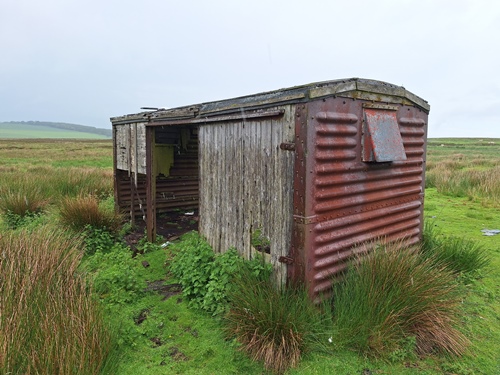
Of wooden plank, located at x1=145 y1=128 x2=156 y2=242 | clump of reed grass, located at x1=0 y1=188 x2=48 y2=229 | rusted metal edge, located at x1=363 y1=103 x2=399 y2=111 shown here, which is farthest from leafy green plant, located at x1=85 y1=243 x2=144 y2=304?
clump of reed grass, located at x1=0 y1=188 x2=48 y2=229

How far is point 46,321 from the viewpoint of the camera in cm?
335

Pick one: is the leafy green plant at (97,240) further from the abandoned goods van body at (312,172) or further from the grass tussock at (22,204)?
the grass tussock at (22,204)

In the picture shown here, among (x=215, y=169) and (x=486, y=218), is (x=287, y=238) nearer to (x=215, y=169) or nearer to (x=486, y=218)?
(x=215, y=169)

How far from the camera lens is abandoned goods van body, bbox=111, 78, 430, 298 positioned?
4.21 m

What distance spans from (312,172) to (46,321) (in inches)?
124

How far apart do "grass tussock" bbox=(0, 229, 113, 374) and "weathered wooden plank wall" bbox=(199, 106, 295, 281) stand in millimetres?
2121

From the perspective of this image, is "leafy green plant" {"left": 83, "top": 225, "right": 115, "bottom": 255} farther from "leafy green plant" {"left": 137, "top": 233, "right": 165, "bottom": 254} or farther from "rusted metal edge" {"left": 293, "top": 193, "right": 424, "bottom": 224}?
"rusted metal edge" {"left": 293, "top": 193, "right": 424, "bottom": 224}

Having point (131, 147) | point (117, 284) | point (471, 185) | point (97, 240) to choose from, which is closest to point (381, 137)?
point (117, 284)

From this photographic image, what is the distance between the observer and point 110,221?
7668 mm

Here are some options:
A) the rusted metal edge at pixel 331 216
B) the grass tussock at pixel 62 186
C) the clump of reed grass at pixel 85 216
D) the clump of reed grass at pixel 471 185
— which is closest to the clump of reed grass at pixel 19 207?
the grass tussock at pixel 62 186

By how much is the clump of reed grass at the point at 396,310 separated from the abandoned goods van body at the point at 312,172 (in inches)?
20.8

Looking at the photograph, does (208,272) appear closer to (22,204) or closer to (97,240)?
(97,240)

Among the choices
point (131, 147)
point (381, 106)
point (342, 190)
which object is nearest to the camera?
point (342, 190)

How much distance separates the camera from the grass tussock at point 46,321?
3.07 meters
